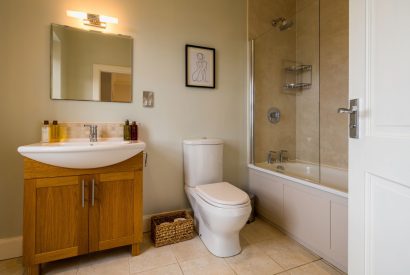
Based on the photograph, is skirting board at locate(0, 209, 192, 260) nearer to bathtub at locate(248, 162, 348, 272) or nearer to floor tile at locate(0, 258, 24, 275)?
floor tile at locate(0, 258, 24, 275)

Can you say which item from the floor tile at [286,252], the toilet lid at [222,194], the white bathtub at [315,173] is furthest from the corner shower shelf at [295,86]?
the floor tile at [286,252]

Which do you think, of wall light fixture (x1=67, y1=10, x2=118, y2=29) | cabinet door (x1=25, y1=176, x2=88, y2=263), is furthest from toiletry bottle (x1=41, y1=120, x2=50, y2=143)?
wall light fixture (x1=67, y1=10, x2=118, y2=29)

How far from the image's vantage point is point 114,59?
1.83 m

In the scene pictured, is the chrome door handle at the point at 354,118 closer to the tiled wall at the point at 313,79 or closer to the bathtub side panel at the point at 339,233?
the bathtub side panel at the point at 339,233

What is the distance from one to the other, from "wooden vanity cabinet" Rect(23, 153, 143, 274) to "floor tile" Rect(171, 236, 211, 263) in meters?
0.31

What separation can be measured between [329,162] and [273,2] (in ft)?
6.39

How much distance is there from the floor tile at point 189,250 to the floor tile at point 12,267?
3.39ft

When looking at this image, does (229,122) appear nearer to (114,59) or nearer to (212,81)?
(212,81)

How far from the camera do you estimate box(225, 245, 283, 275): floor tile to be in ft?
4.67

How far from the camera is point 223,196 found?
155cm

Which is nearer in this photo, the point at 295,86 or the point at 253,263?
the point at 253,263

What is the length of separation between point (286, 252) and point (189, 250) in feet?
2.45

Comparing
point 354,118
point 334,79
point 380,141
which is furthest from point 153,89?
point 334,79

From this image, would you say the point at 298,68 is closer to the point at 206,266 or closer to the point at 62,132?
the point at 206,266
